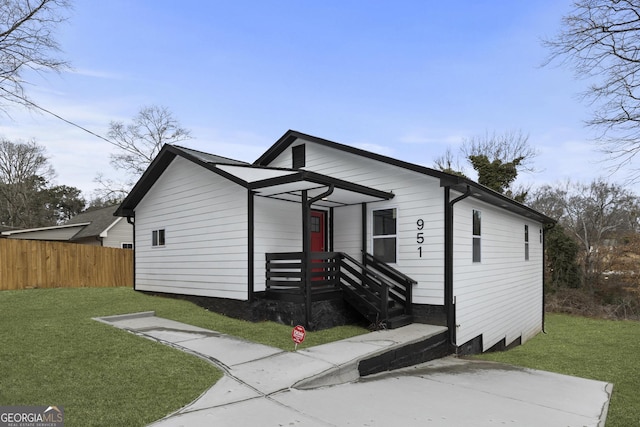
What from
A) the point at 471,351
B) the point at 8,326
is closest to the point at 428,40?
the point at 471,351

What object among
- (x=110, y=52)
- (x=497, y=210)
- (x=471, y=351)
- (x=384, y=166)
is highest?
(x=110, y=52)

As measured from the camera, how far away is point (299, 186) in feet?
26.1

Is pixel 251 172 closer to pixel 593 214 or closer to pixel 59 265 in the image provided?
pixel 59 265

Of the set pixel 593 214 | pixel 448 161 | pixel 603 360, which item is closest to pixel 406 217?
pixel 603 360

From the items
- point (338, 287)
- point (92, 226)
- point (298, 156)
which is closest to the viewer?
point (338, 287)

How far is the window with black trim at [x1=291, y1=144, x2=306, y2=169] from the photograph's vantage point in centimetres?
1129

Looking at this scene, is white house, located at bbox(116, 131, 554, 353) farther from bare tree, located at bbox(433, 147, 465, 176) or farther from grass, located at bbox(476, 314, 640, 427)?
bare tree, located at bbox(433, 147, 465, 176)

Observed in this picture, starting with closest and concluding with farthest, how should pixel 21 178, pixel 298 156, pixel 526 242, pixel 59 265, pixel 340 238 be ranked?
pixel 340 238, pixel 298 156, pixel 526 242, pixel 59 265, pixel 21 178

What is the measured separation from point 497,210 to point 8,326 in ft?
36.4

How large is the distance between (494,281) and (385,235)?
11.5ft

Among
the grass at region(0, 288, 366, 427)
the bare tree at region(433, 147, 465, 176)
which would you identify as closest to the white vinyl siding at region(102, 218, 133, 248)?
the grass at region(0, 288, 366, 427)

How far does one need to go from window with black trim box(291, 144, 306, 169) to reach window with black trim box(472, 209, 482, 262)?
471 centimetres

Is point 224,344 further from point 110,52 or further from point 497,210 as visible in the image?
point 110,52

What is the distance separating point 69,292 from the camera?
38.2 ft
